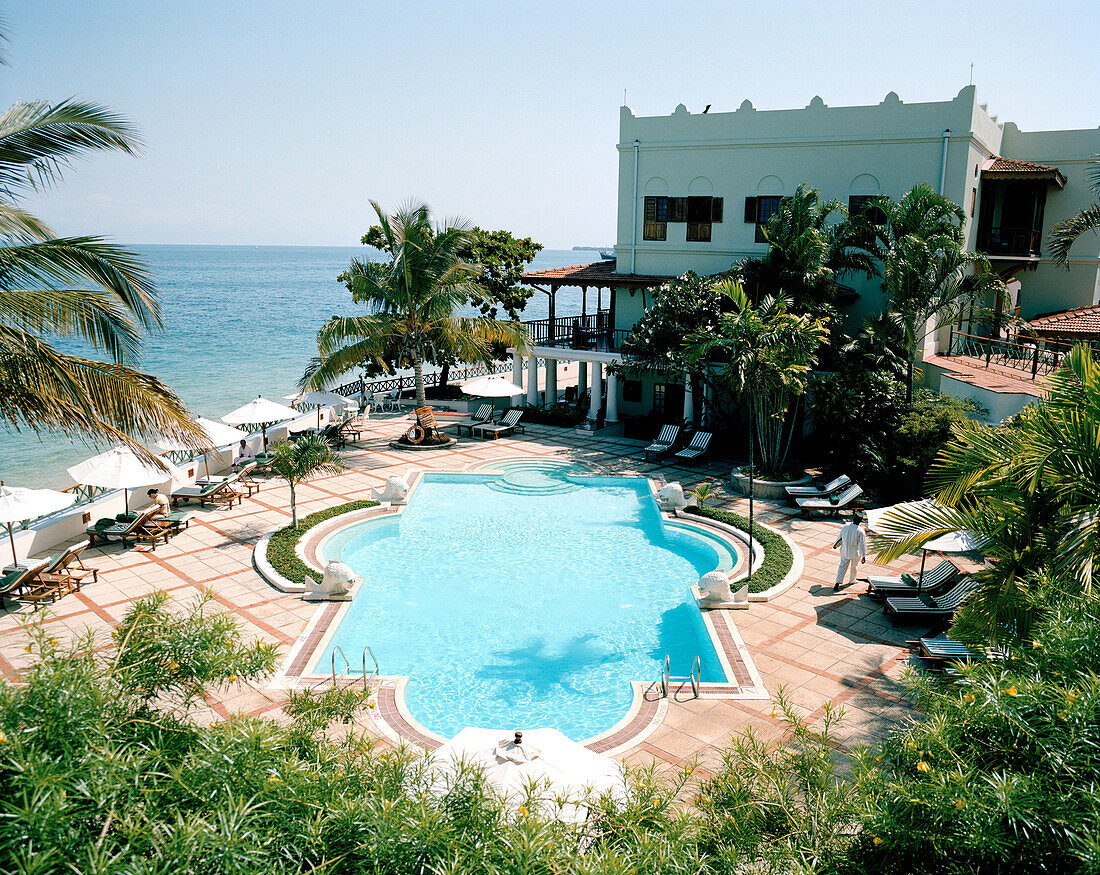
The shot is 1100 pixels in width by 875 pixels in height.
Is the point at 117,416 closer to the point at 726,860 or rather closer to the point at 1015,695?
the point at 726,860

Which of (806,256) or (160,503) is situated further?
(806,256)

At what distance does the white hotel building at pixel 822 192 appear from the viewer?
24.3 m

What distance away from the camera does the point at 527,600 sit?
14422 millimetres

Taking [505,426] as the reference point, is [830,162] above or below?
A: above

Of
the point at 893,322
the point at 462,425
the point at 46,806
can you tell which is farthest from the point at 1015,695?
the point at 462,425

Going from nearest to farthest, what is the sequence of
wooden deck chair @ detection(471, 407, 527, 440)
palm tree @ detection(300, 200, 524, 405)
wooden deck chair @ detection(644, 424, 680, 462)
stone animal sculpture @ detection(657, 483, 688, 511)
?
stone animal sculpture @ detection(657, 483, 688, 511) → wooden deck chair @ detection(644, 424, 680, 462) → palm tree @ detection(300, 200, 524, 405) → wooden deck chair @ detection(471, 407, 527, 440)

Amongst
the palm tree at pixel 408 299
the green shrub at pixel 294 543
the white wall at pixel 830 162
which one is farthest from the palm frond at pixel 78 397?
the white wall at pixel 830 162

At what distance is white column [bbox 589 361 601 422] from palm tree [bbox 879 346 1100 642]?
20.1 metres

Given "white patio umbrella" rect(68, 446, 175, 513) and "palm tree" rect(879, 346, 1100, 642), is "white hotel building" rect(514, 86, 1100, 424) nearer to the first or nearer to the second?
"white patio umbrella" rect(68, 446, 175, 513)

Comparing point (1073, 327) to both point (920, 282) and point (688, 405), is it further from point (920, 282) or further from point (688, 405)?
point (688, 405)

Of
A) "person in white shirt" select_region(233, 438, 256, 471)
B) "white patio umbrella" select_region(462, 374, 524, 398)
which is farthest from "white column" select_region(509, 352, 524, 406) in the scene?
"person in white shirt" select_region(233, 438, 256, 471)

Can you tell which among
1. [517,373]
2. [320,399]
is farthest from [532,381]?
[320,399]

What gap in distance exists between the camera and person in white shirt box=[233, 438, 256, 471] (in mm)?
21600

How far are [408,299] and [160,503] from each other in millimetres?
10011
